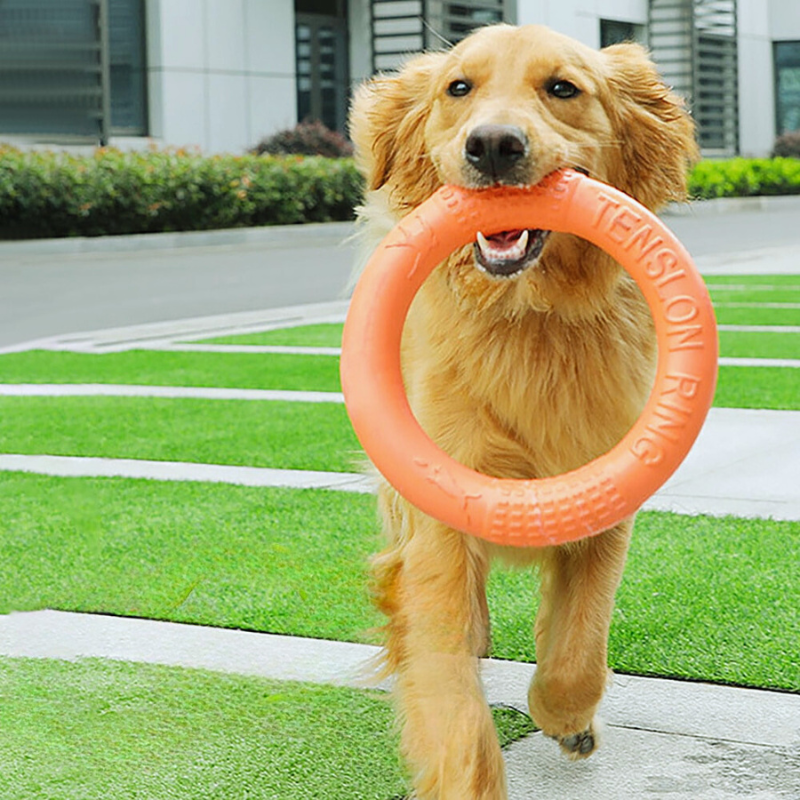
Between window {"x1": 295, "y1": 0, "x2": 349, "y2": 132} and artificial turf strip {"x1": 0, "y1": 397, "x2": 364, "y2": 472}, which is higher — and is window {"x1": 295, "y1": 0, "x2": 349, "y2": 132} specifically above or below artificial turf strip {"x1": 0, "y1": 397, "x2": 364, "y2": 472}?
above

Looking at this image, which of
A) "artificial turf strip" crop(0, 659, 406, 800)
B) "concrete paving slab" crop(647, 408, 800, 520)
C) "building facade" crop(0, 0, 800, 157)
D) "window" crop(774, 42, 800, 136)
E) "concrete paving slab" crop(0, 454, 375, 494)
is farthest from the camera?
"window" crop(774, 42, 800, 136)

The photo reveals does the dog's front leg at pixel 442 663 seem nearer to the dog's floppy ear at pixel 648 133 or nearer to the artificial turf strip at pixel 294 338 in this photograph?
the dog's floppy ear at pixel 648 133

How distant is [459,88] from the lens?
3.61 m

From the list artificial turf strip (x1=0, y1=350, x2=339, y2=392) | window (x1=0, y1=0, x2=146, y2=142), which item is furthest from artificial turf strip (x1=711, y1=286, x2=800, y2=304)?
window (x1=0, y1=0, x2=146, y2=142)

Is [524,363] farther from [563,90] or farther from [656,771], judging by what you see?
[656,771]

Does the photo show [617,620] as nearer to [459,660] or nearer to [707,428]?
[459,660]

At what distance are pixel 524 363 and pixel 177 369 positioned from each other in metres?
6.58

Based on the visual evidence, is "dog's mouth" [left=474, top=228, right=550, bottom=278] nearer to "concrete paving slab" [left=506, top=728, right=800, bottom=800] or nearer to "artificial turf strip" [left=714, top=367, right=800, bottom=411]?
"concrete paving slab" [left=506, top=728, right=800, bottom=800]

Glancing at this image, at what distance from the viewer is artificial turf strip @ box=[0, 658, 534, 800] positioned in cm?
326

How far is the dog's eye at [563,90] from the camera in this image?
11.6 ft

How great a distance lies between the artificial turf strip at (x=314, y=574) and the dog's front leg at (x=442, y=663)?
1.67 ft

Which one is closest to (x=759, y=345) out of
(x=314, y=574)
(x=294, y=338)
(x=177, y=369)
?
(x=294, y=338)

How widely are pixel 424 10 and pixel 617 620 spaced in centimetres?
2879

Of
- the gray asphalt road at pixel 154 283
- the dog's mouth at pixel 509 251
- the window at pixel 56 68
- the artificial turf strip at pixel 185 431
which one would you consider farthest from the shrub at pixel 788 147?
the dog's mouth at pixel 509 251
